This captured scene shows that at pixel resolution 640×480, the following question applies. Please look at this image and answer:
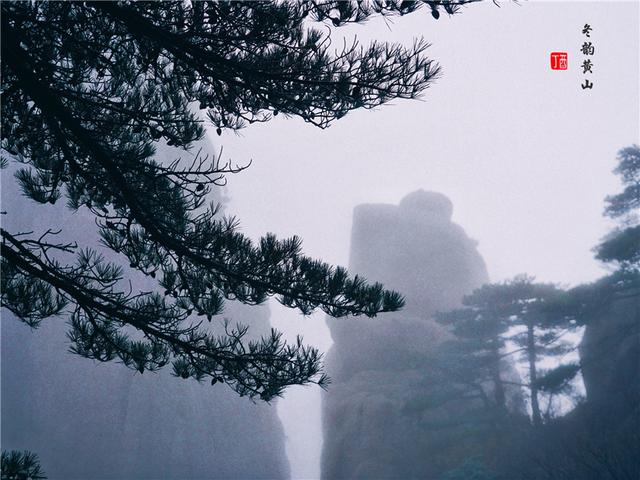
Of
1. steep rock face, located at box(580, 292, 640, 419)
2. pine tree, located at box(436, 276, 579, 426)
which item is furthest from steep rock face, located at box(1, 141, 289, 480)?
steep rock face, located at box(580, 292, 640, 419)

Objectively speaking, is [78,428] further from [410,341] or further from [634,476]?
[634,476]

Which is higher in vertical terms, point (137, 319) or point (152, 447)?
point (137, 319)

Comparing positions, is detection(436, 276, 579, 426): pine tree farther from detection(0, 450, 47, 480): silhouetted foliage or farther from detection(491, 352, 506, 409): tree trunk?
detection(0, 450, 47, 480): silhouetted foliage

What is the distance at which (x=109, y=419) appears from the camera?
866 inches

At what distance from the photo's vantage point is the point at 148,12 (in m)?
2.55

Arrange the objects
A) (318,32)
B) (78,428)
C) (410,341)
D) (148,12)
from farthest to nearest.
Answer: (410,341)
(78,428)
(318,32)
(148,12)

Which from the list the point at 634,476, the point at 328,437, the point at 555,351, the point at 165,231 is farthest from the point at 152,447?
the point at 165,231

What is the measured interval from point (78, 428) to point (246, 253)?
24.4 metres

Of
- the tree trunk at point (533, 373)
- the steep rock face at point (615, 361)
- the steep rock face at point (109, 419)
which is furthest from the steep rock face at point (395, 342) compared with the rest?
the steep rock face at point (109, 419)

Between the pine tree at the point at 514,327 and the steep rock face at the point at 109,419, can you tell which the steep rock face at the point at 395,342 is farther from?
the steep rock face at the point at 109,419

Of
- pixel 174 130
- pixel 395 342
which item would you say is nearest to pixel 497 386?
pixel 395 342

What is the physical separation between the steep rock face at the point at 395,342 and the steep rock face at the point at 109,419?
21.1 feet

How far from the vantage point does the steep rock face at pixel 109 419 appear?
21.3m

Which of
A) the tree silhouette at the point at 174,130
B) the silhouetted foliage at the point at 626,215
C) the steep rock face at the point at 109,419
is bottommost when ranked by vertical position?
the steep rock face at the point at 109,419
